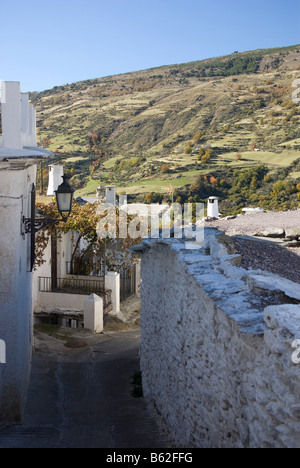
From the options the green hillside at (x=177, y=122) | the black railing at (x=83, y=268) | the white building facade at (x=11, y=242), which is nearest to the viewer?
the white building facade at (x=11, y=242)

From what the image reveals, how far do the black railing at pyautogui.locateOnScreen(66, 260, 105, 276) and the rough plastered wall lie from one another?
8.14 m

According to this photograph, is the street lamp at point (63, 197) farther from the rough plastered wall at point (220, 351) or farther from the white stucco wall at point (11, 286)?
the rough plastered wall at point (220, 351)

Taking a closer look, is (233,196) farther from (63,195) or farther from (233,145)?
(63,195)

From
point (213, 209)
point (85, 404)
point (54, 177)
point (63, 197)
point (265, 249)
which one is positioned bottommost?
point (85, 404)

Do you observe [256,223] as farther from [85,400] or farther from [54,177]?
[54,177]

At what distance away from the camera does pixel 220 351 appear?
174 inches

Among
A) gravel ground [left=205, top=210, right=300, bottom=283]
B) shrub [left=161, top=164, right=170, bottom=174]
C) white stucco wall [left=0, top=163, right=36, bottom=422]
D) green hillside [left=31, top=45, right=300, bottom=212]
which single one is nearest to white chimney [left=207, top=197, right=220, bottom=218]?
gravel ground [left=205, top=210, right=300, bottom=283]

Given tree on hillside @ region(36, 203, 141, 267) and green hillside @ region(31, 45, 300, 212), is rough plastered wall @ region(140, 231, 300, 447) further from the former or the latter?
green hillside @ region(31, 45, 300, 212)

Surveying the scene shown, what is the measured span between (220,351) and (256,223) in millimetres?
5986

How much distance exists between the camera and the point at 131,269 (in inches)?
658

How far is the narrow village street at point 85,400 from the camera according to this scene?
6762mm

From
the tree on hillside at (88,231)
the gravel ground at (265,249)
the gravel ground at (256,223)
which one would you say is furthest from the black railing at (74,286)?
the gravel ground at (265,249)

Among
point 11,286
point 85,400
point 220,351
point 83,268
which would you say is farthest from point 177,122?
point 220,351

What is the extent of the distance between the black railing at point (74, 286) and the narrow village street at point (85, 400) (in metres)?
2.22
